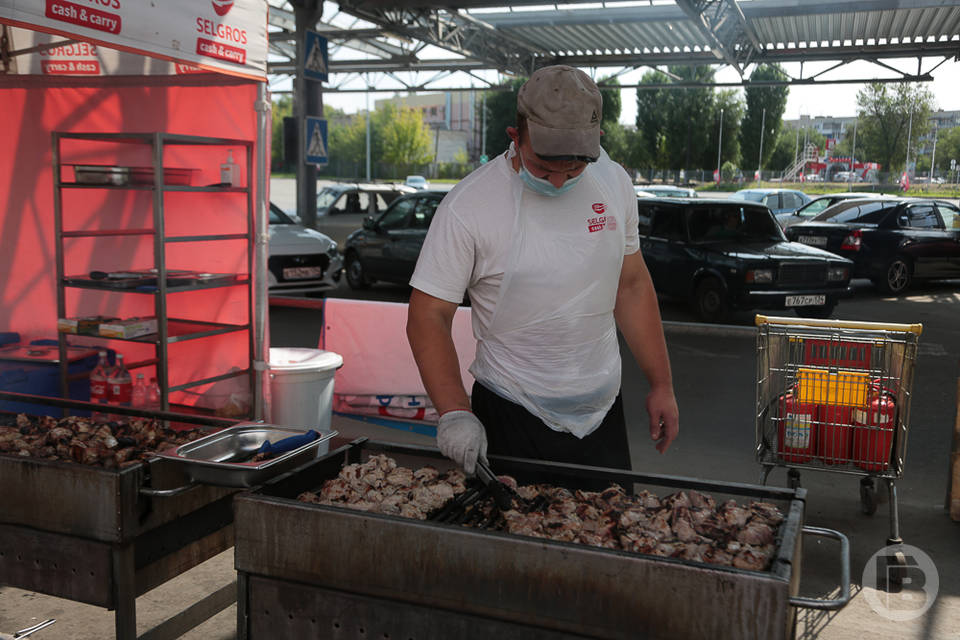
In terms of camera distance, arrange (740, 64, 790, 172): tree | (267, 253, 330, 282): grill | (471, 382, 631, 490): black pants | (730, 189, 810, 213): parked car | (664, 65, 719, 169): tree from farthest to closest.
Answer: (740, 64, 790, 172): tree < (664, 65, 719, 169): tree < (730, 189, 810, 213): parked car < (267, 253, 330, 282): grill < (471, 382, 631, 490): black pants

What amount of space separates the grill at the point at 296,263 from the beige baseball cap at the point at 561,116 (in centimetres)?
1064

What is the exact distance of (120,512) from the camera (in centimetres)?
271

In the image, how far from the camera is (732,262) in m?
11.9

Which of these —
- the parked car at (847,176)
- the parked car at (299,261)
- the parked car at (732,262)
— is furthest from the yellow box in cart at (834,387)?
the parked car at (847,176)

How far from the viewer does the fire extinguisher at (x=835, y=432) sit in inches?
185

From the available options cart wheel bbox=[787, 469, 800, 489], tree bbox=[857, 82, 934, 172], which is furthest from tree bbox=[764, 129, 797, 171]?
cart wheel bbox=[787, 469, 800, 489]

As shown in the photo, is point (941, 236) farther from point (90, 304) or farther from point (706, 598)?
point (706, 598)

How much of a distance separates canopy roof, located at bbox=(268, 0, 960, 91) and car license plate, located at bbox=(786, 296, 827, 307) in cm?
543

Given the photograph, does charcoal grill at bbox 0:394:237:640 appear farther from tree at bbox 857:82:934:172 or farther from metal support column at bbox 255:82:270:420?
tree at bbox 857:82:934:172

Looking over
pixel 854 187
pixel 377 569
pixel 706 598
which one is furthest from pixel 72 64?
pixel 854 187

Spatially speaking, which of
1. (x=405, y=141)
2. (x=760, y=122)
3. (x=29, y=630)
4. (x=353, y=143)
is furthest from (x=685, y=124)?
(x=29, y=630)

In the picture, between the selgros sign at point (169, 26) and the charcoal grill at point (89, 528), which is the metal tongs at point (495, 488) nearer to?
the charcoal grill at point (89, 528)

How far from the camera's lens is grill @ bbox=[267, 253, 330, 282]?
505 inches

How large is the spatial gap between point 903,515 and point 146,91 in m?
5.68
